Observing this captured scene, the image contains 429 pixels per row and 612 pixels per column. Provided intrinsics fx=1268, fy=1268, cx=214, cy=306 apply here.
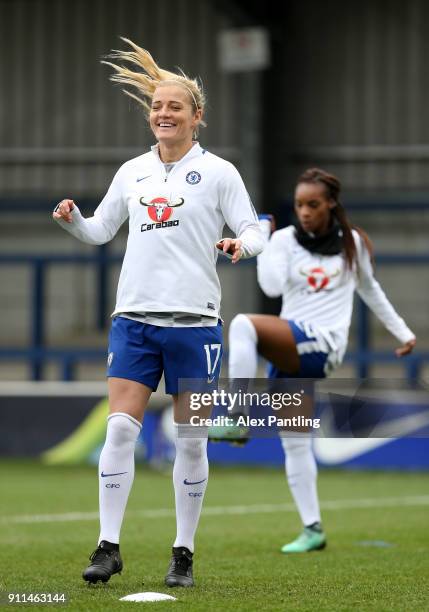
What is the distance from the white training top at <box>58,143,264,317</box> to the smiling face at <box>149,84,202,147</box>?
0.10 metres

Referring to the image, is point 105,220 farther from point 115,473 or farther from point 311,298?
point 311,298

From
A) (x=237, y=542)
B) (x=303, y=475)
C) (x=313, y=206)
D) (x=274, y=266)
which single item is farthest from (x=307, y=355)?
(x=237, y=542)

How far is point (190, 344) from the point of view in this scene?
5.08m

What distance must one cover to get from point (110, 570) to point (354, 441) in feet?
26.0

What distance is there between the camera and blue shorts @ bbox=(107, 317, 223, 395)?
5070 millimetres

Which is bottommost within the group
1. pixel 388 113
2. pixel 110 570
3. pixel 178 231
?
pixel 110 570

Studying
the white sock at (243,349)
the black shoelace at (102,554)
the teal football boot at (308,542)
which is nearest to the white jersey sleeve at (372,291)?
the white sock at (243,349)

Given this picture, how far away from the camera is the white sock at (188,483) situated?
5164mm

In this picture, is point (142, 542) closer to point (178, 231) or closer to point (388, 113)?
point (178, 231)

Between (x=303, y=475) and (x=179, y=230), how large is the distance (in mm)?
2260

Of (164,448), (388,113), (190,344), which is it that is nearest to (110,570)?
(190,344)

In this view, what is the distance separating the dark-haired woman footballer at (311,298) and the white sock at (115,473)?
5.91 ft

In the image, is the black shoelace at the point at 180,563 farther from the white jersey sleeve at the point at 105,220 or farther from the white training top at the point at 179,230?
the white jersey sleeve at the point at 105,220

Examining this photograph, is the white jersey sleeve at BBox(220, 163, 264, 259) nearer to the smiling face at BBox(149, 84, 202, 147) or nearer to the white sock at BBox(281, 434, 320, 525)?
the smiling face at BBox(149, 84, 202, 147)
